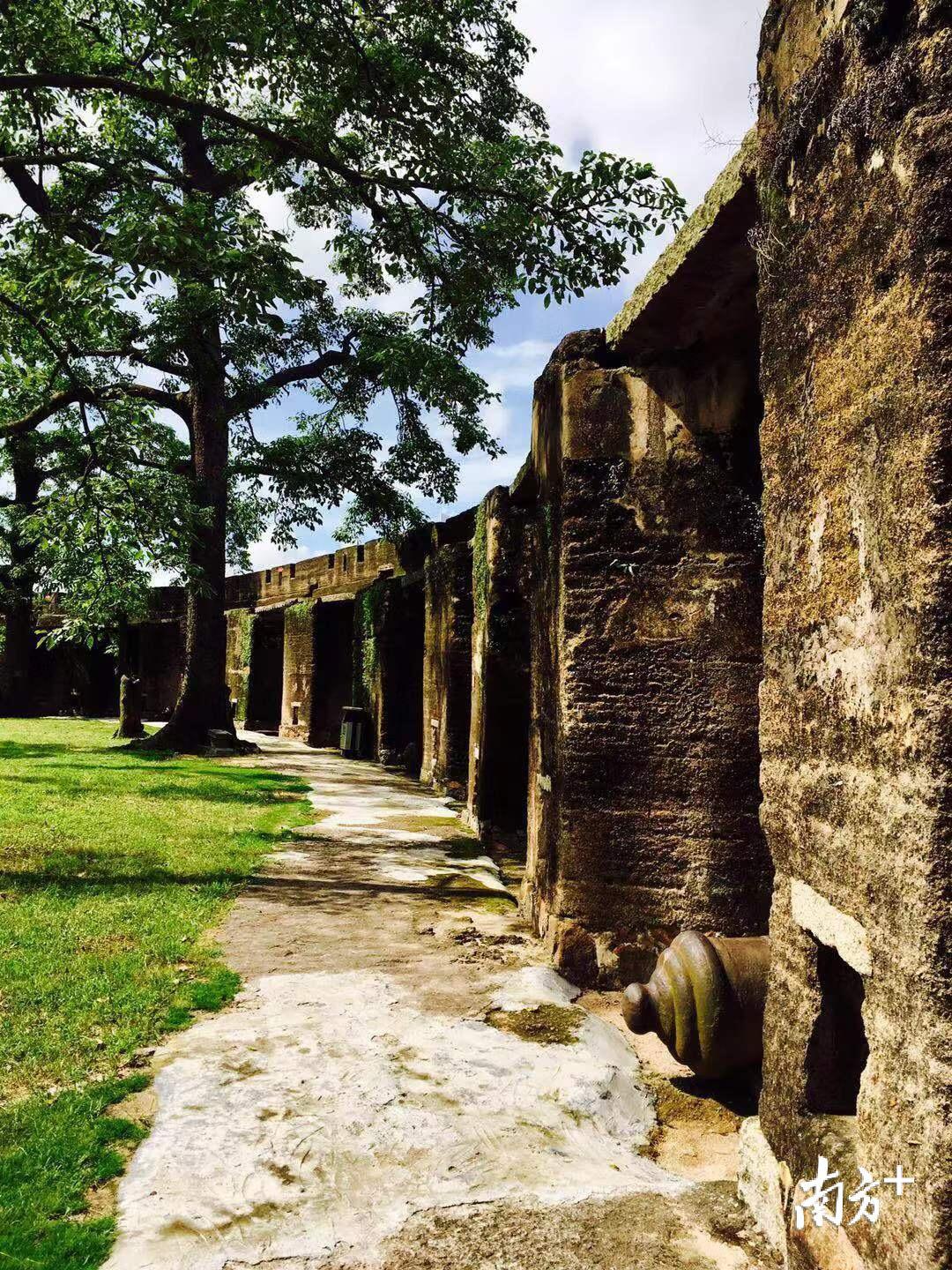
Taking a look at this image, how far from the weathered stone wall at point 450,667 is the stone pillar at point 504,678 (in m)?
2.24

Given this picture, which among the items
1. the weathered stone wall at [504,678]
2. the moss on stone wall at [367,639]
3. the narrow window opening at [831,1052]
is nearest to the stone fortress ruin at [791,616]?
the narrow window opening at [831,1052]

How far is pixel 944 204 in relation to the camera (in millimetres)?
1848

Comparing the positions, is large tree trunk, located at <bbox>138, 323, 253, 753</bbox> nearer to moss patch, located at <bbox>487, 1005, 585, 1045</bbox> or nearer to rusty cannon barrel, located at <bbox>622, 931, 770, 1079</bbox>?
moss patch, located at <bbox>487, 1005, 585, 1045</bbox>

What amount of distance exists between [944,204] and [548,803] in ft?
11.7

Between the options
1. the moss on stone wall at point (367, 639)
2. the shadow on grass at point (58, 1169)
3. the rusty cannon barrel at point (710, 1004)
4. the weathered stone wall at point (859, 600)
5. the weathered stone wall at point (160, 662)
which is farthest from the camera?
the weathered stone wall at point (160, 662)

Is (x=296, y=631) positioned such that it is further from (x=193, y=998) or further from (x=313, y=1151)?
(x=313, y=1151)

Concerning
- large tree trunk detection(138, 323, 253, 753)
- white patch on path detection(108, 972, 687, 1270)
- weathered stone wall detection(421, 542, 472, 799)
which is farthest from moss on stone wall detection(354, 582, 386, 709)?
white patch on path detection(108, 972, 687, 1270)

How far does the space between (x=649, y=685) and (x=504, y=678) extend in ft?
12.3

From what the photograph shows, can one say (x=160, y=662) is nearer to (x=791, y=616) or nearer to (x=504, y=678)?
(x=504, y=678)

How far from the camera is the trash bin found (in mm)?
16531

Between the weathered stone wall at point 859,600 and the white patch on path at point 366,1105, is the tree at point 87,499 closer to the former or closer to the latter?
the white patch on path at point 366,1105

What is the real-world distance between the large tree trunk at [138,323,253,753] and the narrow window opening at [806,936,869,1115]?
1371cm

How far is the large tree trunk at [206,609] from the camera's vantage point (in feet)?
49.9

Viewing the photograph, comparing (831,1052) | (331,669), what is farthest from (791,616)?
(331,669)
